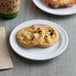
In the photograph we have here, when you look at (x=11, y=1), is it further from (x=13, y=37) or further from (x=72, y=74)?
(x=72, y=74)

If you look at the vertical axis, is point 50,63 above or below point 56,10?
below

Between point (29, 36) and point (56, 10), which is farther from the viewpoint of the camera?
point (56, 10)

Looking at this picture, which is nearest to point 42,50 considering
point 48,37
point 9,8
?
point 48,37

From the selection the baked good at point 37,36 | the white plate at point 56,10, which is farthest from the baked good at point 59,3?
the baked good at point 37,36

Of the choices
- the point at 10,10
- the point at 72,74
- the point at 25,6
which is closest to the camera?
the point at 72,74

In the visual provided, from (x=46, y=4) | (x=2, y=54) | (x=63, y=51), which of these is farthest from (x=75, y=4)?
(x=2, y=54)

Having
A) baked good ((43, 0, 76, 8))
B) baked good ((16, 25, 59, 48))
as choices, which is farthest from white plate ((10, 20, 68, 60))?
baked good ((43, 0, 76, 8))

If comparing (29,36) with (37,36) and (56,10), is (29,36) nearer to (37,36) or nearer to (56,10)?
(37,36)

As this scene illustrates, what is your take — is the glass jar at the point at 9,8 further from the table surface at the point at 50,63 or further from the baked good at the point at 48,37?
the baked good at the point at 48,37
